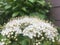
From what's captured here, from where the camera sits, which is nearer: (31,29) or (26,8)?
(31,29)

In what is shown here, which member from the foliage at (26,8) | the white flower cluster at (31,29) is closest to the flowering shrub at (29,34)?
the white flower cluster at (31,29)

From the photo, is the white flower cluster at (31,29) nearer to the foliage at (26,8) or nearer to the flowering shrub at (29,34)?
the flowering shrub at (29,34)

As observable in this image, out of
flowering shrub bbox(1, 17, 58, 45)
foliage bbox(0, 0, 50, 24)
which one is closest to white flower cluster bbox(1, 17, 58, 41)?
flowering shrub bbox(1, 17, 58, 45)

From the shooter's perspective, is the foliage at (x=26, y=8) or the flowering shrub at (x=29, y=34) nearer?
the flowering shrub at (x=29, y=34)

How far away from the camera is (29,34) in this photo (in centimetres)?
232

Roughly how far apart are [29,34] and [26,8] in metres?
1.10

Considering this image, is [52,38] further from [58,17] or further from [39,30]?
[58,17]

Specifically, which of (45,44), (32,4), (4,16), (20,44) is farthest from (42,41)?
(4,16)

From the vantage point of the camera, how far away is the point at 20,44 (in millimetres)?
2439

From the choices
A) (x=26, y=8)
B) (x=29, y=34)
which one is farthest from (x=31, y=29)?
(x=26, y=8)

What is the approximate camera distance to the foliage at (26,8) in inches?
131

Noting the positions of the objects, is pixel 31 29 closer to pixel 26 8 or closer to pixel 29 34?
pixel 29 34

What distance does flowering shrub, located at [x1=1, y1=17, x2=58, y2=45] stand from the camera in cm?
236

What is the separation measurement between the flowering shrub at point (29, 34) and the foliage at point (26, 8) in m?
0.85
